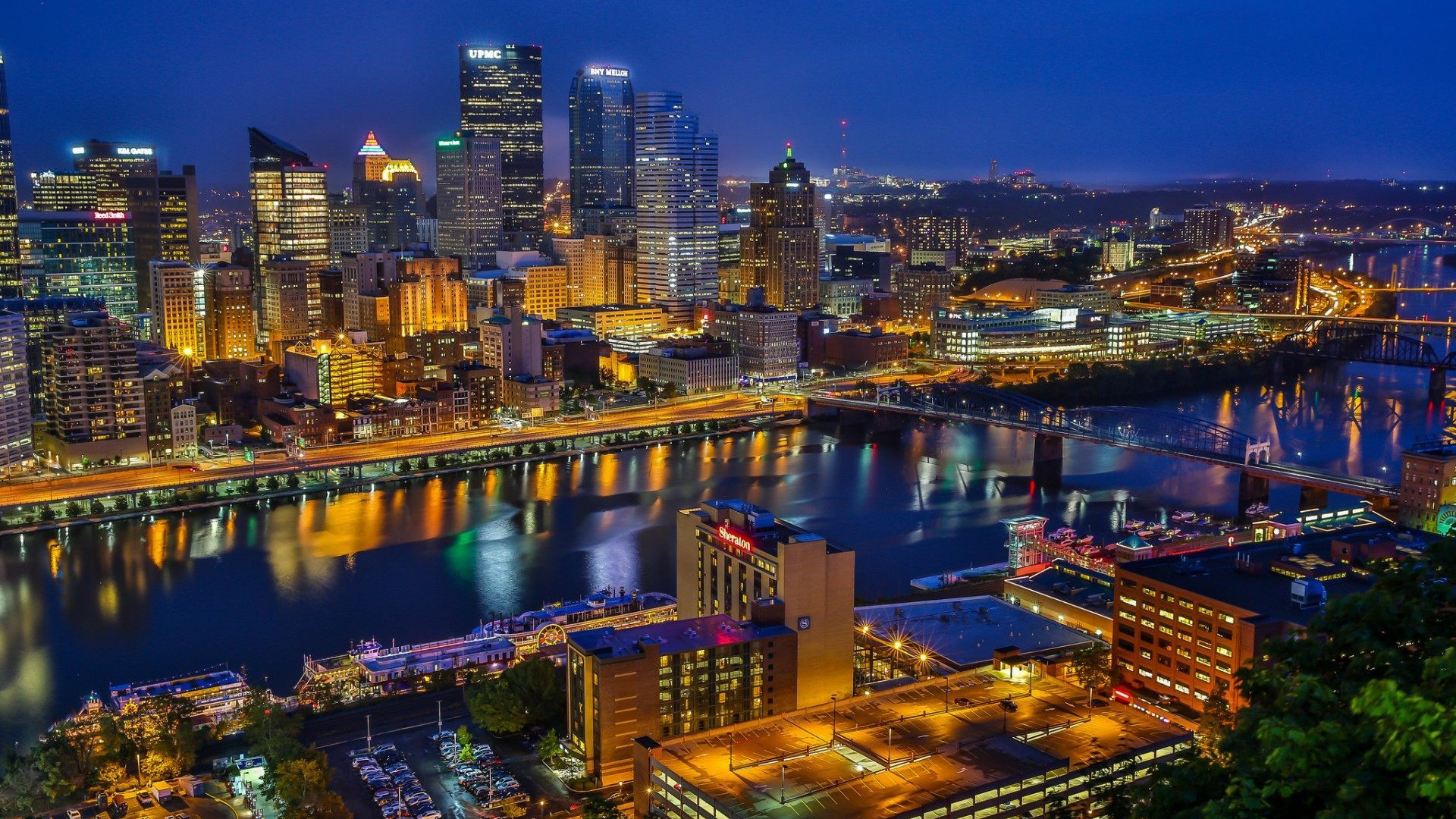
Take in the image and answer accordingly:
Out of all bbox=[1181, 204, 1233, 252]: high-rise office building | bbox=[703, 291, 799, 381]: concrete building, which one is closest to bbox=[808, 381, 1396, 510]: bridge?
bbox=[703, 291, 799, 381]: concrete building

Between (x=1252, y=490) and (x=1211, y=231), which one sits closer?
(x=1252, y=490)

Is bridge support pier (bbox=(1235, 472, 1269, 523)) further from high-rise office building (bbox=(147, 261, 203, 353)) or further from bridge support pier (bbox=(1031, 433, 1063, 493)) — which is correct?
high-rise office building (bbox=(147, 261, 203, 353))

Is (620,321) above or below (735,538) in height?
above

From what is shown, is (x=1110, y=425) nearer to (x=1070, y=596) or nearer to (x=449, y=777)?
(x=1070, y=596)

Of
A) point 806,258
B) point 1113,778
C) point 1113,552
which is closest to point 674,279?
point 806,258

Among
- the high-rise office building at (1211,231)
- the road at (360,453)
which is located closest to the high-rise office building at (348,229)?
the road at (360,453)

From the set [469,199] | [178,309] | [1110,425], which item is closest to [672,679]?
[1110,425]

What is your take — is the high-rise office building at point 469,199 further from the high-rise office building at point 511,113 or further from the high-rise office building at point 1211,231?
the high-rise office building at point 1211,231
